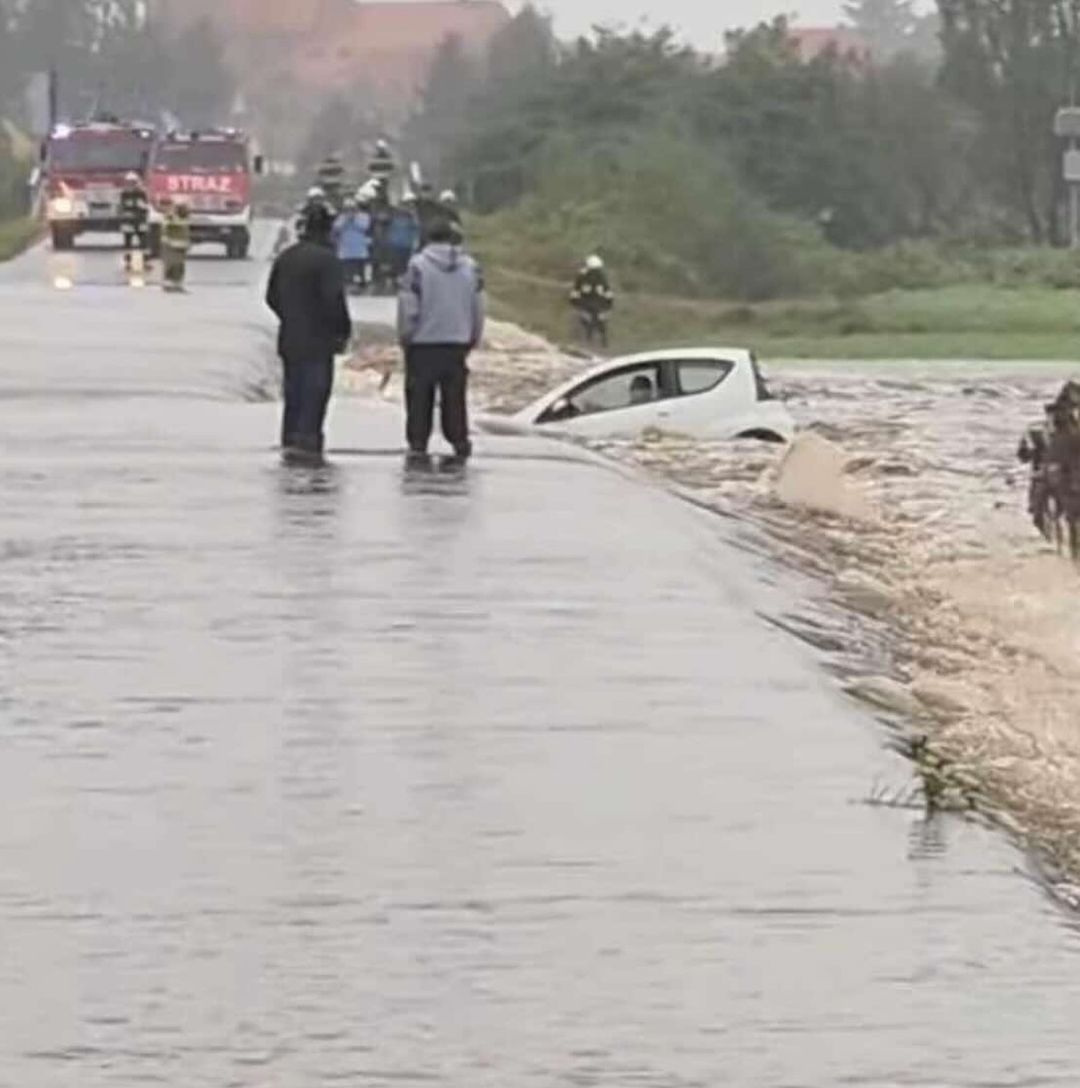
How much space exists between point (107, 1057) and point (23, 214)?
280ft

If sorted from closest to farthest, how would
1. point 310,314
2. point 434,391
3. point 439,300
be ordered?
point 439,300 < point 310,314 < point 434,391

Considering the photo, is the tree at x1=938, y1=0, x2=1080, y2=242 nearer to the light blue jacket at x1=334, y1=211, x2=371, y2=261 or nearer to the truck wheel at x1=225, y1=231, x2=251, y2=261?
the truck wheel at x1=225, y1=231, x2=251, y2=261

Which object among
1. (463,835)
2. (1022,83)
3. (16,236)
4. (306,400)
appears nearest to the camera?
(463,835)

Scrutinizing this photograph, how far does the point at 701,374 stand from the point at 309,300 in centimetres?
1152

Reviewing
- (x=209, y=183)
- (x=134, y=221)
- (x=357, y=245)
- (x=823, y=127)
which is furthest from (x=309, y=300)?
(x=823, y=127)

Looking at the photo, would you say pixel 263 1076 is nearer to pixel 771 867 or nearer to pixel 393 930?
pixel 393 930

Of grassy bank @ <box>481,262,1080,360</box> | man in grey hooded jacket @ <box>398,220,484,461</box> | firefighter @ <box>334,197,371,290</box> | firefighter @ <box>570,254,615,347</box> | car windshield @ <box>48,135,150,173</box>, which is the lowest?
grassy bank @ <box>481,262,1080,360</box>

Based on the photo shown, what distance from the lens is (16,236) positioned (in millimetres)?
75062

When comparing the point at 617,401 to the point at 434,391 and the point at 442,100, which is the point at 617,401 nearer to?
the point at 434,391

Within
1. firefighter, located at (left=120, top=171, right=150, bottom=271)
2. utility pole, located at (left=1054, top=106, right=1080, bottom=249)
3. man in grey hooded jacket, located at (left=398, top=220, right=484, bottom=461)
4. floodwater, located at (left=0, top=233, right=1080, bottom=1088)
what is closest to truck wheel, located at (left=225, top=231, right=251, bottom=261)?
firefighter, located at (left=120, top=171, right=150, bottom=271)

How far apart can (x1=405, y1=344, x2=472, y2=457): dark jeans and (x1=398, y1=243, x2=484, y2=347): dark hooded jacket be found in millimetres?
86

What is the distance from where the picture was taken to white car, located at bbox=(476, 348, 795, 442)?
113 feet

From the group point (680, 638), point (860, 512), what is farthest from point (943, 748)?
point (860, 512)

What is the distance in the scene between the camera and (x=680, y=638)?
16.6m
